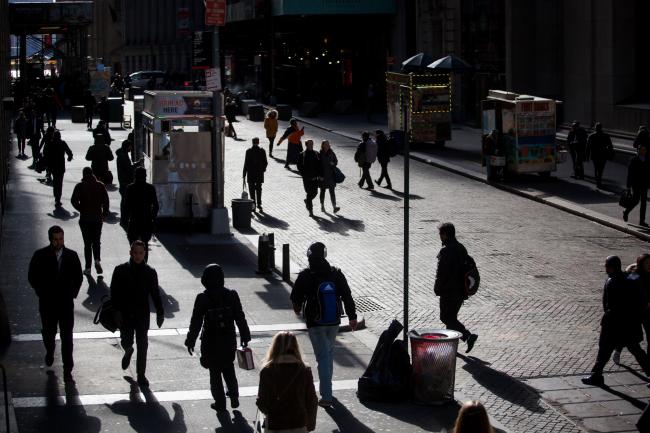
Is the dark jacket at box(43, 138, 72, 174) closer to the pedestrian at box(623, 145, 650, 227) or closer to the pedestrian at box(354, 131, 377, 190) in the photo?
the pedestrian at box(354, 131, 377, 190)

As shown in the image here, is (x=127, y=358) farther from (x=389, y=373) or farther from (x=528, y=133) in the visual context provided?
(x=528, y=133)

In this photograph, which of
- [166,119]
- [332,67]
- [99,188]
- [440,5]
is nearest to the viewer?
[99,188]

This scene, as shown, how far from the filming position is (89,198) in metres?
19.8

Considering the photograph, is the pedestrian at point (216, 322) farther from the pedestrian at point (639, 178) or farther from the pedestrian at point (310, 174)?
the pedestrian at point (310, 174)

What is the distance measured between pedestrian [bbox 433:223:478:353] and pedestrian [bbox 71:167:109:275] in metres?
7.05

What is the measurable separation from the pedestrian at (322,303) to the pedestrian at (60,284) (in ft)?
8.70

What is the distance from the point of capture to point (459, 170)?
113 feet

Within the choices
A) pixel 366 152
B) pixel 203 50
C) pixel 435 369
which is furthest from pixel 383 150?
pixel 435 369

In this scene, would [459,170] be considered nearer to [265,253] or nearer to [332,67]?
[265,253]

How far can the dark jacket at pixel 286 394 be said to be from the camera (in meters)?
9.04

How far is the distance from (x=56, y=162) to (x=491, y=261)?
11.2 meters

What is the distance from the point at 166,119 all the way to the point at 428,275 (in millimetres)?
6798

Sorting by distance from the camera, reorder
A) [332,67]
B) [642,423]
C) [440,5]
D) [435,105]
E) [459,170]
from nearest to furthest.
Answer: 1. [642,423]
2. [459,170]
3. [435,105]
4. [440,5]
5. [332,67]

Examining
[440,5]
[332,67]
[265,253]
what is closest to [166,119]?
[265,253]
